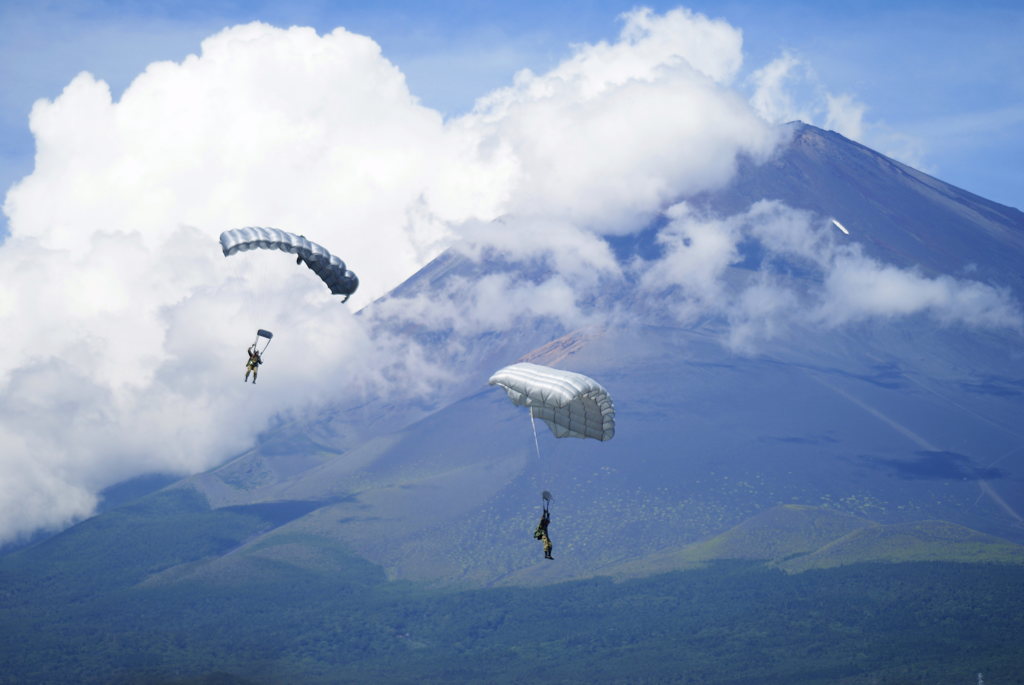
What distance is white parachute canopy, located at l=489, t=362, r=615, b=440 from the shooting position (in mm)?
53000

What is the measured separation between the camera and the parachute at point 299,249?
5588 cm

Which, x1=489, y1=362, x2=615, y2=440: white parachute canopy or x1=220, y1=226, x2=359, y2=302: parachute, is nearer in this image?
x1=489, y1=362, x2=615, y2=440: white parachute canopy

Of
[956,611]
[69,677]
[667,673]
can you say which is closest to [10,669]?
[69,677]

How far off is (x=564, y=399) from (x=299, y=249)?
47.7 ft

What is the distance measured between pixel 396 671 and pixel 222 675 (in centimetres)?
2720

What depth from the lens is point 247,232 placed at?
188ft

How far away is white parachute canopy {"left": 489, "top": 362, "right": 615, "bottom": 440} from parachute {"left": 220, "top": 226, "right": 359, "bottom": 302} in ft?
28.7

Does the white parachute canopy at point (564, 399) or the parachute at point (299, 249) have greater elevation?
the parachute at point (299, 249)

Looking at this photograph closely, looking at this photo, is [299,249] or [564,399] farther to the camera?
[299,249]

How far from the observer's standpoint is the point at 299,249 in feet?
188

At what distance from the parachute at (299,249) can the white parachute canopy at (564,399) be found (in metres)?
8.74

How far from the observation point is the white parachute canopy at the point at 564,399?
174 ft

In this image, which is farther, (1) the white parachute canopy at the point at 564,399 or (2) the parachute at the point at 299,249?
(2) the parachute at the point at 299,249

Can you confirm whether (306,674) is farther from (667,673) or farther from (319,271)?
(319,271)
